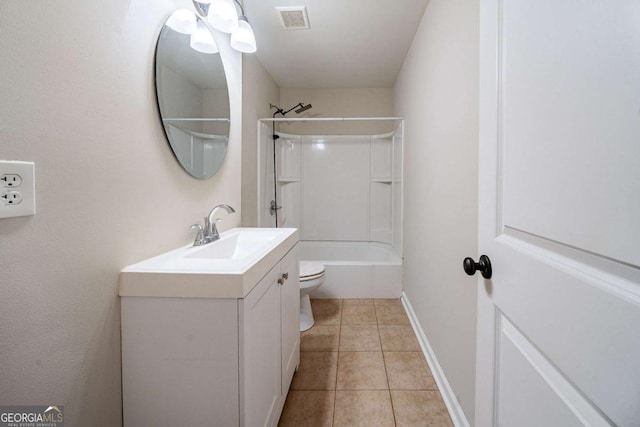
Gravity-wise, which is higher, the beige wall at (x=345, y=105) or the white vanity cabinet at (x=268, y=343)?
the beige wall at (x=345, y=105)

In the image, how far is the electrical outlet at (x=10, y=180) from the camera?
1.98ft

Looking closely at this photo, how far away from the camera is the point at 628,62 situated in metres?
0.38

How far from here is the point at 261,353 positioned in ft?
3.38

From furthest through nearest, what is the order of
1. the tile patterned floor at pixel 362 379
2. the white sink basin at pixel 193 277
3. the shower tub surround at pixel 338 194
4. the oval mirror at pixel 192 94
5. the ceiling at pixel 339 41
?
the shower tub surround at pixel 338 194 < the ceiling at pixel 339 41 < the tile patterned floor at pixel 362 379 < the oval mirror at pixel 192 94 < the white sink basin at pixel 193 277

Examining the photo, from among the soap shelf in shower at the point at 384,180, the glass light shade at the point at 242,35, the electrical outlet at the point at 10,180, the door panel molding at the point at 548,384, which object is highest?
the glass light shade at the point at 242,35

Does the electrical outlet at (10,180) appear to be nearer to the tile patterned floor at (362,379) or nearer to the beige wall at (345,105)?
the tile patterned floor at (362,379)

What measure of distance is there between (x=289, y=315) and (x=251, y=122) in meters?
1.86

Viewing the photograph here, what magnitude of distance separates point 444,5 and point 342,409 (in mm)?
2190

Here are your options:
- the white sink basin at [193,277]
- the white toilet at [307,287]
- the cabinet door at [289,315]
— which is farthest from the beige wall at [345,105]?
the white sink basin at [193,277]

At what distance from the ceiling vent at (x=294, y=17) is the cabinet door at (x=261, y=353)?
1784 mm

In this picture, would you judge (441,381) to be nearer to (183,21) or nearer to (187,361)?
(187,361)

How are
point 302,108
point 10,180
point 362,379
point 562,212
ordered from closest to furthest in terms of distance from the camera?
point 562,212 → point 10,180 → point 362,379 → point 302,108

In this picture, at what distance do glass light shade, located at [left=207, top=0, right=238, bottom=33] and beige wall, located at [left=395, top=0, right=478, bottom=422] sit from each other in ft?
3.55

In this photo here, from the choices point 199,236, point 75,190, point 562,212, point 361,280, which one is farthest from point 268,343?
point 361,280
